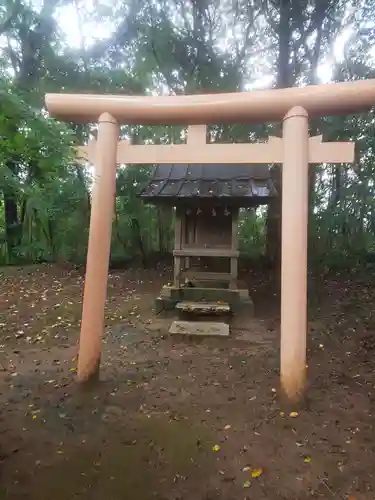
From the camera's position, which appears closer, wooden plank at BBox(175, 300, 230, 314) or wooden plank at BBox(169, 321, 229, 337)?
wooden plank at BBox(169, 321, 229, 337)

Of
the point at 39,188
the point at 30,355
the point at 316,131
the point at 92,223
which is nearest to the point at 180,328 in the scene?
the point at 30,355

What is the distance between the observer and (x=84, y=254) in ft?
33.3

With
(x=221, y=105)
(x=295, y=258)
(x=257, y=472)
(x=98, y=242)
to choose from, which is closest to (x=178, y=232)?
(x=98, y=242)

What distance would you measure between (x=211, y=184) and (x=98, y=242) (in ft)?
9.85

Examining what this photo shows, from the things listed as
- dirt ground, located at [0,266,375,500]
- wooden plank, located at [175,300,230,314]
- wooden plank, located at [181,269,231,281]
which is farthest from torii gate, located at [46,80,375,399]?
wooden plank, located at [181,269,231,281]

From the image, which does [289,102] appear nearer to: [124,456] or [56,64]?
[124,456]

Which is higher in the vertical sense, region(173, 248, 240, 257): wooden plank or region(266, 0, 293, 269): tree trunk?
region(266, 0, 293, 269): tree trunk

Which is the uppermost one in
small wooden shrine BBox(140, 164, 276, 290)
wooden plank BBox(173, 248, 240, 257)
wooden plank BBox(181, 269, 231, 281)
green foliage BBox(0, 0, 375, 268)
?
green foliage BBox(0, 0, 375, 268)

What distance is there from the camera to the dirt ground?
246 cm

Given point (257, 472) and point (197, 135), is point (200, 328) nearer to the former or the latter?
point (197, 135)

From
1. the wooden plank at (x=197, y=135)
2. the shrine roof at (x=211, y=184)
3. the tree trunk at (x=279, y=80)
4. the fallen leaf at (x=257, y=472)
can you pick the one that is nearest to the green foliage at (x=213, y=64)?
the tree trunk at (x=279, y=80)

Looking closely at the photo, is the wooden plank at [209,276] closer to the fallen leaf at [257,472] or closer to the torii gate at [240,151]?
the torii gate at [240,151]

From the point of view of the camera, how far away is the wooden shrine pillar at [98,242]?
3.69 metres

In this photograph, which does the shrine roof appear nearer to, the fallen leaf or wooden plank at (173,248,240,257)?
wooden plank at (173,248,240,257)
